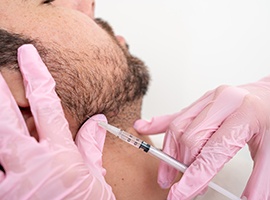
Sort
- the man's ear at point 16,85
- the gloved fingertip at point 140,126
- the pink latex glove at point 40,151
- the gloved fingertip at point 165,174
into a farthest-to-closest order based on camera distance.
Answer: the gloved fingertip at point 140,126
the gloved fingertip at point 165,174
the man's ear at point 16,85
the pink latex glove at point 40,151

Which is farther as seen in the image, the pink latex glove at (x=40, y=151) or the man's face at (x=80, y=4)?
the man's face at (x=80, y=4)

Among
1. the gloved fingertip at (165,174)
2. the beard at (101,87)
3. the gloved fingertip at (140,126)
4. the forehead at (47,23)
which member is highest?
the forehead at (47,23)

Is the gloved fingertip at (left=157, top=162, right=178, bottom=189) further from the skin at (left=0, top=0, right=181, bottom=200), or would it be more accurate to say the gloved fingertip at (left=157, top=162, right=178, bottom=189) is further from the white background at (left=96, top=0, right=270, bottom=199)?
the white background at (left=96, top=0, right=270, bottom=199)

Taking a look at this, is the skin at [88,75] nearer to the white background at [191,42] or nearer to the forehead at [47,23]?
the forehead at [47,23]

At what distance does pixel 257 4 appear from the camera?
1.68 meters

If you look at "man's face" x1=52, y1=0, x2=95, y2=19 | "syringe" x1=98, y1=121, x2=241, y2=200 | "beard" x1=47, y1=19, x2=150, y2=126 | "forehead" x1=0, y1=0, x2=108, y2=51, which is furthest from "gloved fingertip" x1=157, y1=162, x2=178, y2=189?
"man's face" x1=52, y1=0, x2=95, y2=19

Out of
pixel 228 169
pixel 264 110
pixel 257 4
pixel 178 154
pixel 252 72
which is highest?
pixel 257 4

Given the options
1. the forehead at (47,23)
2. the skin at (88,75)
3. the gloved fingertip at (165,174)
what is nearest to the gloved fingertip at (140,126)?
the skin at (88,75)

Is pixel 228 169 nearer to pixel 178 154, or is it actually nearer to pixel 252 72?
pixel 178 154

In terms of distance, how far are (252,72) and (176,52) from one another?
369 mm

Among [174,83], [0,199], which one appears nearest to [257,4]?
[174,83]

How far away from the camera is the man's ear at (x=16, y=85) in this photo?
0.85m

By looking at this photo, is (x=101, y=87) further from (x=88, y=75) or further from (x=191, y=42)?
(x=191, y=42)

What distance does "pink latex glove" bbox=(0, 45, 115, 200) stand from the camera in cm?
73
